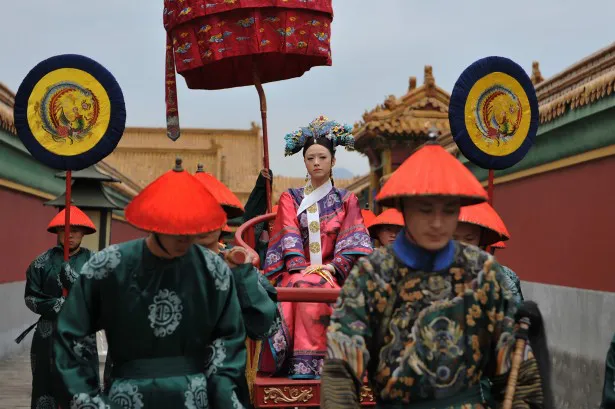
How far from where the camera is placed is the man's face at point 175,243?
3680mm

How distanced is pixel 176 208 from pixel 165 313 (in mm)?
406

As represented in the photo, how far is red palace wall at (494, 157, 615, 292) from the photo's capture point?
906 centimetres

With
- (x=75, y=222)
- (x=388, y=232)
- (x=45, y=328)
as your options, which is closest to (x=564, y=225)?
(x=388, y=232)

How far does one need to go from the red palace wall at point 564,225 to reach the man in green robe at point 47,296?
4742 mm

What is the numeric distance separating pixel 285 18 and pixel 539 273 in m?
5.62

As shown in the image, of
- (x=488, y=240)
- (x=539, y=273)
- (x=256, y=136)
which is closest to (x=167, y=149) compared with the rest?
(x=256, y=136)

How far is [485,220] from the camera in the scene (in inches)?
198

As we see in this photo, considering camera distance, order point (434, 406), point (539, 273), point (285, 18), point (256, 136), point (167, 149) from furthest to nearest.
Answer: point (256, 136) < point (167, 149) < point (539, 273) < point (285, 18) < point (434, 406)

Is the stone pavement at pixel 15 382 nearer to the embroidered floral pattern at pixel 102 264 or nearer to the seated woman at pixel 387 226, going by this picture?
the seated woman at pixel 387 226

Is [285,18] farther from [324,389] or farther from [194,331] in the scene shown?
[324,389]

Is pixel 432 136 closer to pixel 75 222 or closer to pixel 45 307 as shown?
pixel 45 307

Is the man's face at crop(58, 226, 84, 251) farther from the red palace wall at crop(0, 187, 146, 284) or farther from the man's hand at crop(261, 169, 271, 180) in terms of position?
the red palace wall at crop(0, 187, 146, 284)

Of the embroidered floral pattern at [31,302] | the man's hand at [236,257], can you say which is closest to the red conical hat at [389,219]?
the embroidered floral pattern at [31,302]

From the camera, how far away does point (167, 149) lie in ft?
131
